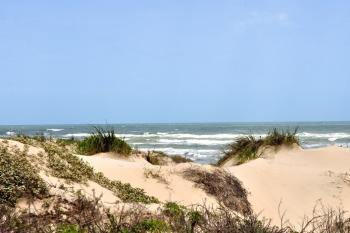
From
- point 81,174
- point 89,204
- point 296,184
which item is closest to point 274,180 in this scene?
point 296,184

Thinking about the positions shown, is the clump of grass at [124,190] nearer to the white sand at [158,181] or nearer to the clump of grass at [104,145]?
the white sand at [158,181]

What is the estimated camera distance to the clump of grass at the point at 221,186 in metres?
10.3

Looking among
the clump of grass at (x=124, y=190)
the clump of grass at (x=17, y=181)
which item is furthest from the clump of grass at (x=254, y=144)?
the clump of grass at (x=17, y=181)

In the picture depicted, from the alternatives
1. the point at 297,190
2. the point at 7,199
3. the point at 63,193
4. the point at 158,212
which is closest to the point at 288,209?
the point at 297,190

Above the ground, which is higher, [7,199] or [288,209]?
[7,199]

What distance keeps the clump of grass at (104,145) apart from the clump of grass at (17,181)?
5163 mm

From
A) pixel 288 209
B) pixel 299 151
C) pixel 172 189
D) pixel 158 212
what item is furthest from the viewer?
pixel 299 151

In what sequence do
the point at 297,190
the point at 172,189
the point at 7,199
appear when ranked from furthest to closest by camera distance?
the point at 297,190 → the point at 172,189 → the point at 7,199

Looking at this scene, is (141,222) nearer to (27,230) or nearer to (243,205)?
(27,230)

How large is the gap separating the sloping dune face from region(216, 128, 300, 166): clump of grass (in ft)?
2.66

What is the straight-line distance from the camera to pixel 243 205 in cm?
1052

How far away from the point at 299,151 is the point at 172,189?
5.46 meters

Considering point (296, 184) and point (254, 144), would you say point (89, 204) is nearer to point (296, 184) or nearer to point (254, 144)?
point (296, 184)

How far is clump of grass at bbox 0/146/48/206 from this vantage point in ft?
22.9
